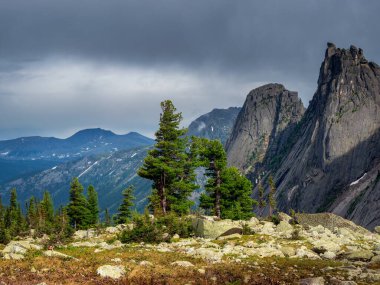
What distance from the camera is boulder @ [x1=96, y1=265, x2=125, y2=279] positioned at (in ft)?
51.8

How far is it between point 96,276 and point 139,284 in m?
2.02

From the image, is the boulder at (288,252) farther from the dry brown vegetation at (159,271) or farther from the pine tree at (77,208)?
the pine tree at (77,208)

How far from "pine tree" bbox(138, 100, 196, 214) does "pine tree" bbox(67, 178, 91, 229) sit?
153 ft

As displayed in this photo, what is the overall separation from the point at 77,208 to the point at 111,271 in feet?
278

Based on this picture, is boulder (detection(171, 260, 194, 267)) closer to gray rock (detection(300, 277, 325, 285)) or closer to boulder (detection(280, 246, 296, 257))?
gray rock (detection(300, 277, 325, 285))

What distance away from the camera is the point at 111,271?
16000 mm

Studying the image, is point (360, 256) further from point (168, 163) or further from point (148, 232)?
point (168, 163)

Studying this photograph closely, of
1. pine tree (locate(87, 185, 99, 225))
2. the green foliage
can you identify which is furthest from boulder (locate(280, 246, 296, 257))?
pine tree (locate(87, 185, 99, 225))

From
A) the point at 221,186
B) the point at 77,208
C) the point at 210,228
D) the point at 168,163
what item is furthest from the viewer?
the point at 77,208

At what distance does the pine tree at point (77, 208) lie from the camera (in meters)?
96.6

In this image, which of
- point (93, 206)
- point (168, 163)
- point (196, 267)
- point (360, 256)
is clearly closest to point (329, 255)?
point (360, 256)

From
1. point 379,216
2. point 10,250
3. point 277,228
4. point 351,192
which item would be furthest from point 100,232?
point 351,192

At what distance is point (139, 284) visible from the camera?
14883 millimetres

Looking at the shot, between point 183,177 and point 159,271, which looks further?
point 183,177
